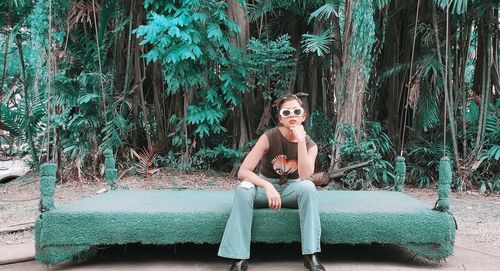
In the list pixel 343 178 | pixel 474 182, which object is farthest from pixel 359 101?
pixel 474 182

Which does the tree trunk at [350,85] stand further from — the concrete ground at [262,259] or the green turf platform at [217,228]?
the green turf platform at [217,228]

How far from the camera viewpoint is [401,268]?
3090mm

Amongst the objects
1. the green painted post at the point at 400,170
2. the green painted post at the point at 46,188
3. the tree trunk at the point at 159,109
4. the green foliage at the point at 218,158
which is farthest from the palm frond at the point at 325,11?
the green painted post at the point at 46,188

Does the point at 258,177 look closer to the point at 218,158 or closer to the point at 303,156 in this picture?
the point at 303,156

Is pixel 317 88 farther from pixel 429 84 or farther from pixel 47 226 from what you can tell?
pixel 47 226

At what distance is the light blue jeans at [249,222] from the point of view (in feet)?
9.52

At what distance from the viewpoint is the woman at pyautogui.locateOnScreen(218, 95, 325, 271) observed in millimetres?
2914

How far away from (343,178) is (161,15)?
2583mm

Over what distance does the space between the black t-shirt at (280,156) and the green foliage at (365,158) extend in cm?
260

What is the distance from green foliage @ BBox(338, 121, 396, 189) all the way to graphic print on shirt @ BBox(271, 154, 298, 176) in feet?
8.56

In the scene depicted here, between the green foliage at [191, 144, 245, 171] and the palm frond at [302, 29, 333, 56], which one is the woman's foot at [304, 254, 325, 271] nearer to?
the palm frond at [302, 29, 333, 56]

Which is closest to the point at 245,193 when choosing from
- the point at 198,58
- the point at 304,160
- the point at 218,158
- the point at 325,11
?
the point at 304,160

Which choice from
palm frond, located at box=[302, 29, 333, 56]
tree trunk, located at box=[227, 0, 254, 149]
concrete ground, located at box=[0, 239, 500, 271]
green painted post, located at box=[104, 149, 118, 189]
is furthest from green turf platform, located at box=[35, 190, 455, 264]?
tree trunk, located at box=[227, 0, 254, 149]

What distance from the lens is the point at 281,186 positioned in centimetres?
320
